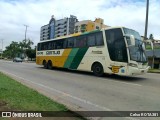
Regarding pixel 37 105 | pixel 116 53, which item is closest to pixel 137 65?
pixel 116 53

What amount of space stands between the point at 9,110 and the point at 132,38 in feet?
32.8

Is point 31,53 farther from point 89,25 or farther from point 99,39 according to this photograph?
point 99,39

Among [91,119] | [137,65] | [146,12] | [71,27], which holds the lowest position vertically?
[91,119]

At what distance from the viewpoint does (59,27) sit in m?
139

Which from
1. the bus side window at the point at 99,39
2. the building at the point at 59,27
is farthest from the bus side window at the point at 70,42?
the building at the point at 59,27

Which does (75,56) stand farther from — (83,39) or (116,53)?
(116,53)

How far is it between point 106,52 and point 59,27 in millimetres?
124552

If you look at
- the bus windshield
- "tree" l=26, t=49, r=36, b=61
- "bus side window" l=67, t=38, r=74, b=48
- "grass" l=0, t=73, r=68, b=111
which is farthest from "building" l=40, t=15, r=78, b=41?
"grass" l=0, t=73, r=68, b=111

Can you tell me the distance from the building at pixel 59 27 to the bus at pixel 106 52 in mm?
110934

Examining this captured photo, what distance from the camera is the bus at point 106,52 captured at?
15.2 meters

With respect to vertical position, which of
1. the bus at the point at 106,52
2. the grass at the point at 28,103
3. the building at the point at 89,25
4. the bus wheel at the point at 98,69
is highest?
the building at the point at 89,25

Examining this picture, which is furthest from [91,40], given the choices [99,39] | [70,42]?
[70,42]

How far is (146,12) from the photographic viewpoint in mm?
29891

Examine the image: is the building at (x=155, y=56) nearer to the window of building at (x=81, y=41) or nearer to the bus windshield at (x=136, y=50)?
the window of building at (x=81, y=41)
